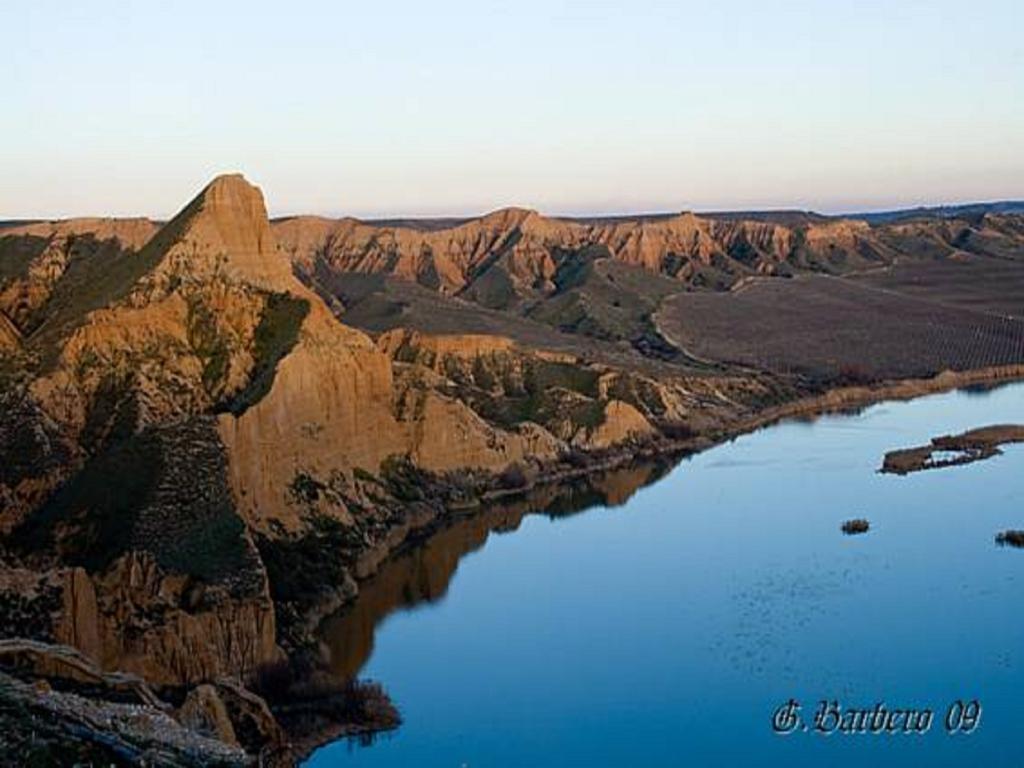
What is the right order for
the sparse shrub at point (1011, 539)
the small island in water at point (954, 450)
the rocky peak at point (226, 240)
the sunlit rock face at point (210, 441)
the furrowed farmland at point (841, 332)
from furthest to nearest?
the furrowed farmland at point (841, 332) < the small island in water at point (954, 450) < the rocky peak at point (226, 240) < the sparse shrub at point (1011, 539) < the sunlit rock face at point (210, 441)

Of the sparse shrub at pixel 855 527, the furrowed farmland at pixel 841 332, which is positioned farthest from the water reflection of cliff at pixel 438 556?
the furrowed farmland at pixel 841 332

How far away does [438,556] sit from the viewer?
133 feet

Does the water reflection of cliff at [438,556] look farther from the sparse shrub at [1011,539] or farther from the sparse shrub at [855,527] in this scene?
the sparse shrub at [1011,539]

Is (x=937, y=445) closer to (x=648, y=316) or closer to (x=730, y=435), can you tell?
(x=730, y=435)

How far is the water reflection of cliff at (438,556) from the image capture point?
1272 inches

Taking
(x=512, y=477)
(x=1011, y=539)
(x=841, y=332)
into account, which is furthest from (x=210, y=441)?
(x=841, y=332)

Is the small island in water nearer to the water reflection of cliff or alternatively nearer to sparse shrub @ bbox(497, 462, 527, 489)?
the water reflection of cliff

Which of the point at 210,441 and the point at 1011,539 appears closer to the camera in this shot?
the point at 210,441

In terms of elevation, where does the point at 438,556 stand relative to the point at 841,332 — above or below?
below

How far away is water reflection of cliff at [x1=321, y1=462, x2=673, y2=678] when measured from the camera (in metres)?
32.3

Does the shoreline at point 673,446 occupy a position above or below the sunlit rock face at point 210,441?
below

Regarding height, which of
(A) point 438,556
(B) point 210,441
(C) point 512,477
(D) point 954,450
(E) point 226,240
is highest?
(E) point 226,240

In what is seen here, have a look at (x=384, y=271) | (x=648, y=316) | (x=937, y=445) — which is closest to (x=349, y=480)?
(x=937, y=445)

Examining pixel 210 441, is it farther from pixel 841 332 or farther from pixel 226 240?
pixel 841 332
